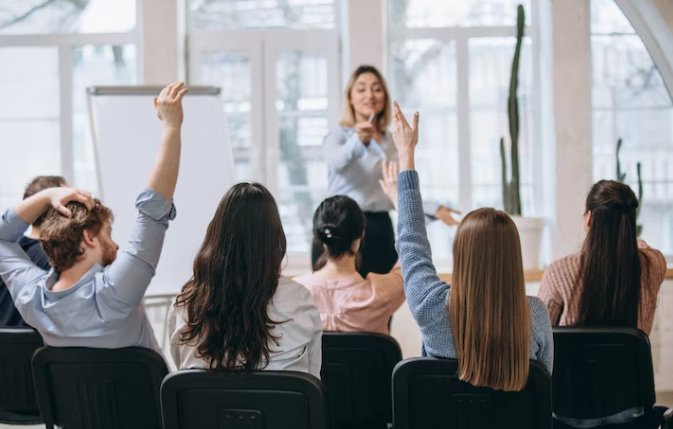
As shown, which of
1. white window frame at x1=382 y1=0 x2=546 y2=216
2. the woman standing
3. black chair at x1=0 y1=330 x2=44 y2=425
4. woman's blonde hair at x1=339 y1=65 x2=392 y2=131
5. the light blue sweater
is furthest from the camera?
white window frame at x1=382 y1=0 x2=546 y2=216

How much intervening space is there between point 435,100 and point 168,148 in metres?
3.39

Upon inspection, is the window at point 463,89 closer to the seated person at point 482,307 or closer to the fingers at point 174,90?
the fingers at point 174,90

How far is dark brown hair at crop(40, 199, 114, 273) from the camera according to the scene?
6.77ft

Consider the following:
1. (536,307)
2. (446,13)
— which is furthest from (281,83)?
(536,307)

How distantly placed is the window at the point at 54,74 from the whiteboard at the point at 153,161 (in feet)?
3.67

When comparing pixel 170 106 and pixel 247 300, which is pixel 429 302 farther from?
pixel 170 106

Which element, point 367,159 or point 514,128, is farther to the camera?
point 514,128

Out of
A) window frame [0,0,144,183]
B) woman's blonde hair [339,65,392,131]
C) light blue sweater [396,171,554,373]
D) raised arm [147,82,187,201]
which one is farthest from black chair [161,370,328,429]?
window frame [0,0,144,183]

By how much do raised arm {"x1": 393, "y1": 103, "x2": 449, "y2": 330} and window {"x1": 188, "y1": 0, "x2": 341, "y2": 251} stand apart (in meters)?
A: 3.23

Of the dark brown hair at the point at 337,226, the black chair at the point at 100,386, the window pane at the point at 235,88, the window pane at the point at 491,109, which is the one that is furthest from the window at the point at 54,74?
the black chair at the point at 100,386

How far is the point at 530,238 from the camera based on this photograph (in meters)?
4.64

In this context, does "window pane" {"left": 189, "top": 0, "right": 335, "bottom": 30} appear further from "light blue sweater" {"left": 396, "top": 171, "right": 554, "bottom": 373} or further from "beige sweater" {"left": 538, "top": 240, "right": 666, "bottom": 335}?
"light blue sweater" {"left": 396, "top": 171, "right": 554, "bottom": 373}

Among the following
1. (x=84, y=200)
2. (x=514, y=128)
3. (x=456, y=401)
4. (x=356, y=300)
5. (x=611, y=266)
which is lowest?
(x=456, y=401)

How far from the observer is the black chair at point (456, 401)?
1673mm
